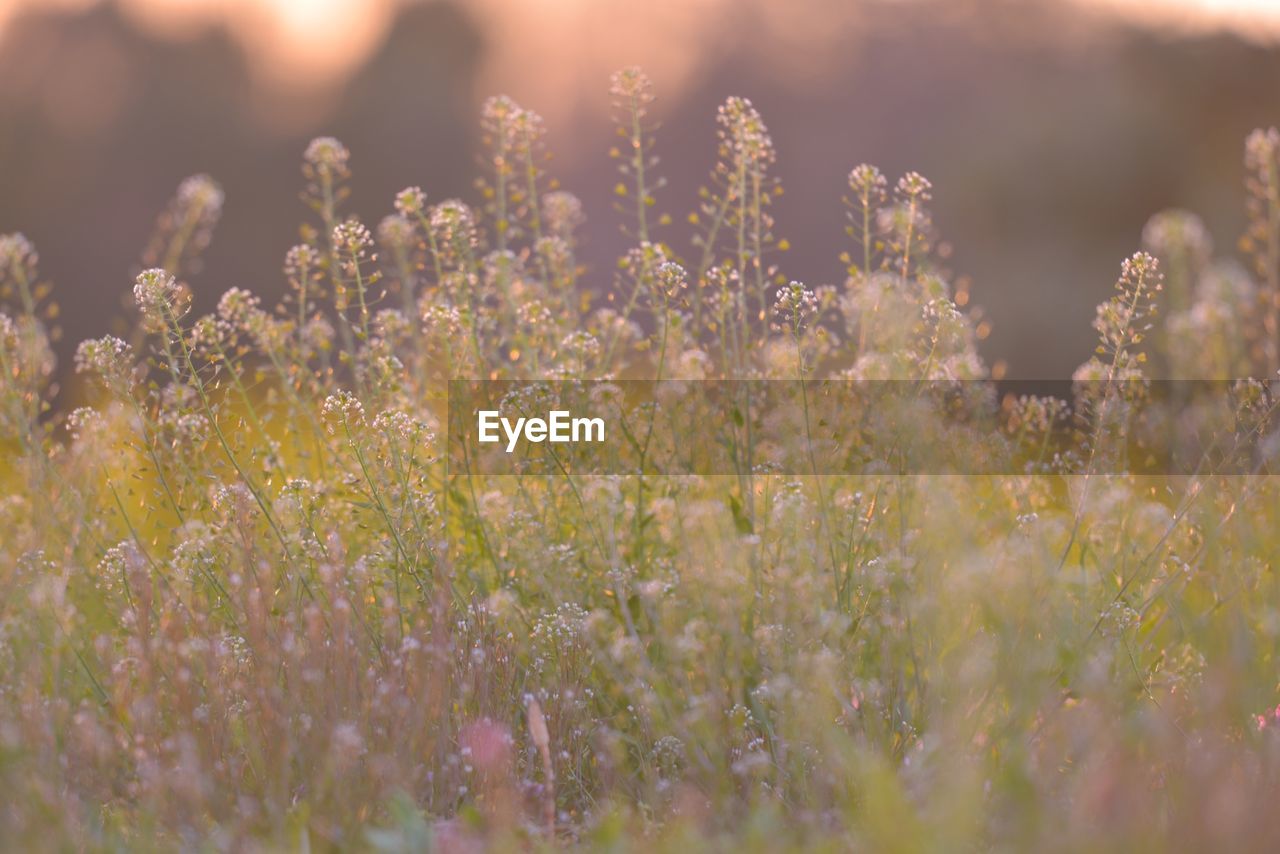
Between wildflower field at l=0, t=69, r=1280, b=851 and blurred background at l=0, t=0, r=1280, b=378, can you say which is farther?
blurred background at l=0, t=0, r=1280, b=378

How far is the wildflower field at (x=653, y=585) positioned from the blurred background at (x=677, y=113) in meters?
4.91

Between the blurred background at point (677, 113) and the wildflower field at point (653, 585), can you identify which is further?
the blurred background at point (677, 113)

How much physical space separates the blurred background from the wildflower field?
491 cm

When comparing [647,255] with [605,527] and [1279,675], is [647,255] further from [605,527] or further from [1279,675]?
[1279,675]

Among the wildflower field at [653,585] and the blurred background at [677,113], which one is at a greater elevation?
the blurred background at [677,113]

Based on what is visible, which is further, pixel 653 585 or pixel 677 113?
pixel 677 113

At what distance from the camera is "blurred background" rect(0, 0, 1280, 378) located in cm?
972

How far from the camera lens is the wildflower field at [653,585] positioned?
2768mm

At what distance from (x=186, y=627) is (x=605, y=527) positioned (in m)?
1.18

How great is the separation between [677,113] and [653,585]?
24.3ft

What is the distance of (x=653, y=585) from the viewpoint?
3207 mm

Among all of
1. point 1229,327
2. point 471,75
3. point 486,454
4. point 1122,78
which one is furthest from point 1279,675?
point 471,75

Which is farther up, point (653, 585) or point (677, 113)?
point (677, 113)

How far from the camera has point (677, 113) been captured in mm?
10031
